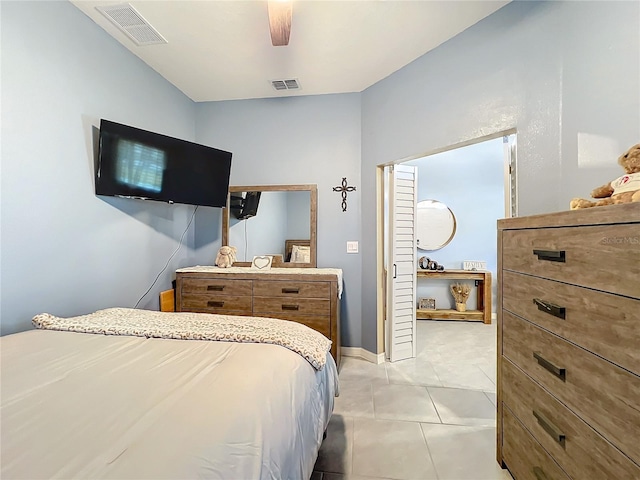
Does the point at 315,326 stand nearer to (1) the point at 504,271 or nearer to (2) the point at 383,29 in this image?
(1) the point at 504,271

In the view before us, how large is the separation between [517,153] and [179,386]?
221 cm

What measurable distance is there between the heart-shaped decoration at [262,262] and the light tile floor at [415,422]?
4.18 feet

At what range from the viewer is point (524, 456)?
1306 millimetres

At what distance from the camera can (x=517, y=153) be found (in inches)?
71.6

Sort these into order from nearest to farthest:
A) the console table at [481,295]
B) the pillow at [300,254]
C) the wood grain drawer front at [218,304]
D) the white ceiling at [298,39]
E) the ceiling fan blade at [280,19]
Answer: the ceiling fan blade at [280,19] → the white ceiling at [298,39] → the wood grain drawer front at [218,304] → the pillow at [300,254] → the console table at [481,295]

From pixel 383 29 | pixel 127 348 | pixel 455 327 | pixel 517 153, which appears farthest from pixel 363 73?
pixel 455 327

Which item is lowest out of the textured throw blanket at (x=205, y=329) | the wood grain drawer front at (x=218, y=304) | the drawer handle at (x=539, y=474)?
the drawer handle at (x=539, y=474)

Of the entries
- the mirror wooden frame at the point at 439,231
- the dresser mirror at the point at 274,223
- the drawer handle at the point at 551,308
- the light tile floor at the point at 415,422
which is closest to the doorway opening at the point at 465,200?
the mirror wooden frame at the point at 439,231

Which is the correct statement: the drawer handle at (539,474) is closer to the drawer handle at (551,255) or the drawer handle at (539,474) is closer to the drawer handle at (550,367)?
the drawer handle at (550,367)

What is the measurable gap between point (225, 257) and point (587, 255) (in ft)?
9.21

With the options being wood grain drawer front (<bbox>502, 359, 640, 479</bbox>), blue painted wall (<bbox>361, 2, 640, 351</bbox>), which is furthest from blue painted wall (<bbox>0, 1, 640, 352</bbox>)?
wood grain drawer front (<bbox>502, 359, 640, 479</bbox>)

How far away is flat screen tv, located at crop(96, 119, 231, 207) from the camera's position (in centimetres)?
202

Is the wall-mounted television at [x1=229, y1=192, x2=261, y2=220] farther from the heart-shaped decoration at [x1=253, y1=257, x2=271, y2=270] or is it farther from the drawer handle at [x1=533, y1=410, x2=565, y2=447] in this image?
the drawer handle at [x1=533, y1=410, x2=565, y2=447]

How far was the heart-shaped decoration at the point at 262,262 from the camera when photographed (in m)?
2.93
